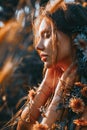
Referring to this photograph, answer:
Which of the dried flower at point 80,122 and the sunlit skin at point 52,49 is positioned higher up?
the sunlit skin at point 52,49

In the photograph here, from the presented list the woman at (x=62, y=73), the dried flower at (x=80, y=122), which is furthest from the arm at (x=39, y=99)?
the dried flower at (x=80, y=122)

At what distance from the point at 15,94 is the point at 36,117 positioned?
2.56 m

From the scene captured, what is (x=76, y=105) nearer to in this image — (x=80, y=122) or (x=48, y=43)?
(x=80, y=122)

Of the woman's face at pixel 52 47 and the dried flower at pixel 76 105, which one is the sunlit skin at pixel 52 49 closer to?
the woman's face at pixel 52 47

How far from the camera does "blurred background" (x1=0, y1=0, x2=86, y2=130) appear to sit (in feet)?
1.95

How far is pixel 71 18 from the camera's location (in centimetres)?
140

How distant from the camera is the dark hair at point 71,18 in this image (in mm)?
1386

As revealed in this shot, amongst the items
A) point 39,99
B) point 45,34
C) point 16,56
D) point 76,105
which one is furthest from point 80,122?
point 16,56

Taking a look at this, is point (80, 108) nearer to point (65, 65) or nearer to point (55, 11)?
point (65, 65)

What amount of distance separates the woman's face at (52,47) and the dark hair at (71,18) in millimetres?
34

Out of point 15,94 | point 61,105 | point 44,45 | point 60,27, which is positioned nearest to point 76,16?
point 60,27

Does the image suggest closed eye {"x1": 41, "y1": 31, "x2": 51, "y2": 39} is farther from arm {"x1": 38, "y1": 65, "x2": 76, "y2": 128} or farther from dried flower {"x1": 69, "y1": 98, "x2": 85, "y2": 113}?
dried flower {"x1": 69, "y1": 98, "x2": 85, "y2": 113}

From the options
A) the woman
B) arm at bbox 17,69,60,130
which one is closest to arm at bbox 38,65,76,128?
the woman

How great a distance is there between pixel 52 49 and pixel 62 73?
135 millimetres
